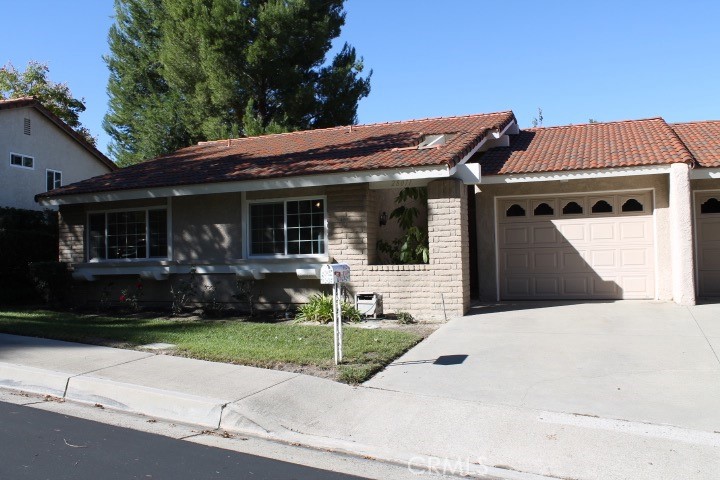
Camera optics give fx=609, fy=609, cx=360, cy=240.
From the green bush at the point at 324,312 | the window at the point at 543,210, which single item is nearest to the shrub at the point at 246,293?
the green bush at the point at 324,312

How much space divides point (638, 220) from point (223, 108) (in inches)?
637

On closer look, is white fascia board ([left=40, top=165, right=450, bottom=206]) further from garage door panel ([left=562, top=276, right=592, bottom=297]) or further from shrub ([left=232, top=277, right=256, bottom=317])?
garage door panel ([left=562, top=276, right=592, bottom=297])

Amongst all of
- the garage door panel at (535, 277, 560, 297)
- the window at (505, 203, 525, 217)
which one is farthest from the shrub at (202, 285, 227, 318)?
the garage door panel at (535, 277, 560, 297)

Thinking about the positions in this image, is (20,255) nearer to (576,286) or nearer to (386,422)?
(386,422)

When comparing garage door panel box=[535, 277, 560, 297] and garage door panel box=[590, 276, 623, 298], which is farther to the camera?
garage door panel box=[535, 277, 560, 297]

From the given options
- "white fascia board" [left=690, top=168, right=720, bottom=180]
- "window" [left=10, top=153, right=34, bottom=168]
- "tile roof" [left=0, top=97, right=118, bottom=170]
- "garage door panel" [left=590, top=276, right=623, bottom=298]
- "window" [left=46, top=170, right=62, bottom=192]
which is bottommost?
"garage door panel" [left=590, top=276, right=623, bottom=298]

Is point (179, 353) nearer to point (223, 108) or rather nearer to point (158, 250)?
point (158, 250)

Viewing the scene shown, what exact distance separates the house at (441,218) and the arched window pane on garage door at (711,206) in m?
0.03

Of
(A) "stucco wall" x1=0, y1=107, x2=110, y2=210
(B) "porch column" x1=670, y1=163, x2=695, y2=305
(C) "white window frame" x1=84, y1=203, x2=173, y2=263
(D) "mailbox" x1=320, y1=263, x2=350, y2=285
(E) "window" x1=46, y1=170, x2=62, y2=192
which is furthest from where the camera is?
(E) "window" x1=46, y1=170, x2=62, y2=192

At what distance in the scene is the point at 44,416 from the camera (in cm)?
641

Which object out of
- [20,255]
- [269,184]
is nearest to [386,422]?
[269,184]

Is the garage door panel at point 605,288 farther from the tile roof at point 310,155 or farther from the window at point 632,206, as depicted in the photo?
the tile roof at point 310,155

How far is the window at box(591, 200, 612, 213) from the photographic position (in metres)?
13.2

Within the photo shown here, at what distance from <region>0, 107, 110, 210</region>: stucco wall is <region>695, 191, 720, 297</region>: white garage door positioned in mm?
20197
